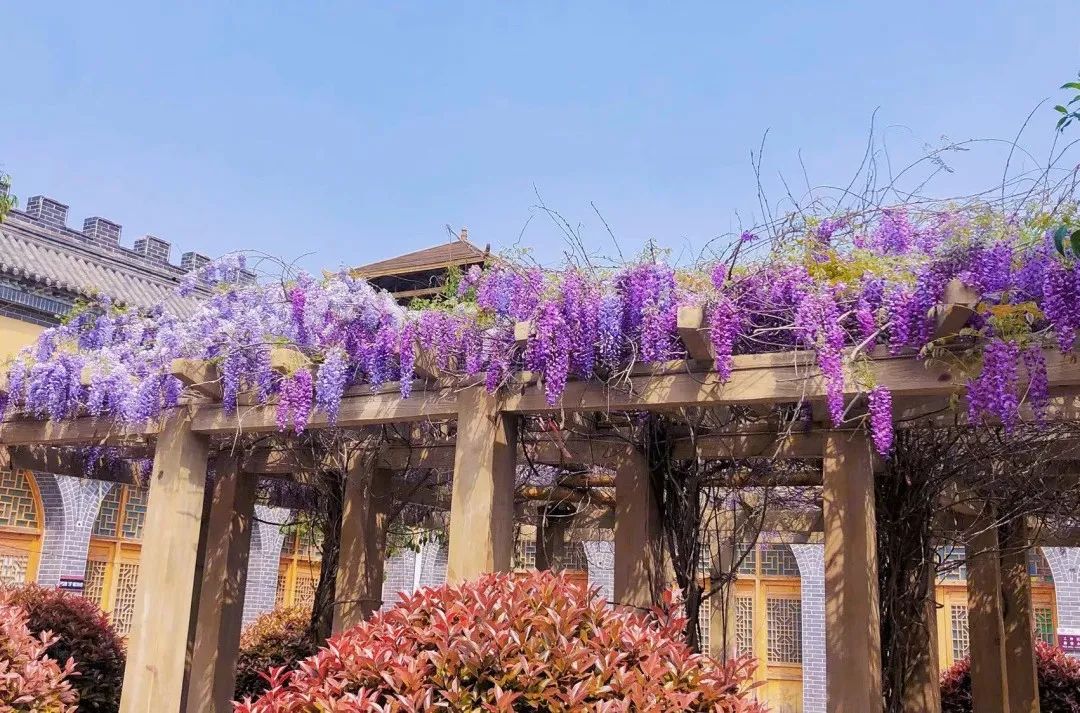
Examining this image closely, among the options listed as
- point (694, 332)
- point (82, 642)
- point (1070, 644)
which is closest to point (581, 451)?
point (694, 332)

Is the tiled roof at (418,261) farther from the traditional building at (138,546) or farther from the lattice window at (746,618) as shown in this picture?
the lattice window at (746,618)

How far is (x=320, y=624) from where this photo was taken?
7066mm

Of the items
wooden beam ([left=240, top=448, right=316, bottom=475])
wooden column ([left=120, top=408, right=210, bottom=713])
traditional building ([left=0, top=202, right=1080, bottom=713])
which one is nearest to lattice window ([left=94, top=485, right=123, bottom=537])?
traditional building ([left=0, top=202, right=1080, bottom=713])

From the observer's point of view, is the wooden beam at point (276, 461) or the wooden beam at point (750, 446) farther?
the wooden beam at point (276, 461)

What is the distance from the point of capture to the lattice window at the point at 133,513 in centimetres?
1205

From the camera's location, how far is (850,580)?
159 inches

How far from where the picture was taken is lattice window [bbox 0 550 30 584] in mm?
10656

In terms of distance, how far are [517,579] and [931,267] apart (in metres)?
1.75

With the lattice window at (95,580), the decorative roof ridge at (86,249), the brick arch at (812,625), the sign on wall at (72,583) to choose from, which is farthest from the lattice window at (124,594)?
the brick arch at (812,625)

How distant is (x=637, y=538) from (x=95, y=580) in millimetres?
9239

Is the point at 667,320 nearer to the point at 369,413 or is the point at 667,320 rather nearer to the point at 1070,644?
the point at 369,413

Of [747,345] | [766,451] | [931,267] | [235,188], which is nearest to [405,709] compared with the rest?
[747,345]

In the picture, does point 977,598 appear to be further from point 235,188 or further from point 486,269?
A: point 235,188

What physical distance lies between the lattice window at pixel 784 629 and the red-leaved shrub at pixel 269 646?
254 inches
